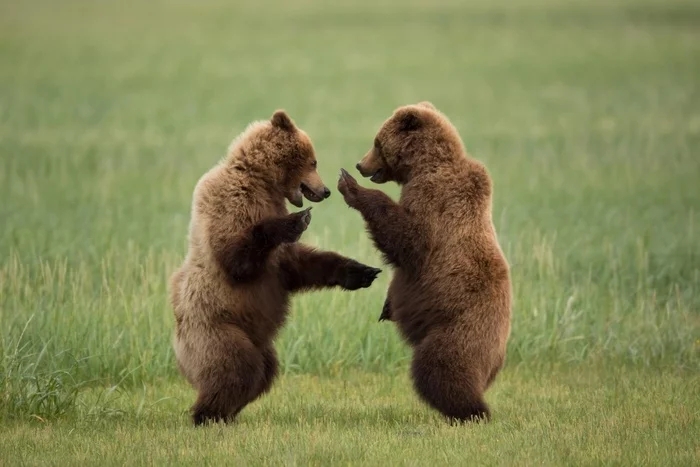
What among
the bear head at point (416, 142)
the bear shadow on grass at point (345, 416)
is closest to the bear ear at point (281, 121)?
the bear head at point (416, 142)

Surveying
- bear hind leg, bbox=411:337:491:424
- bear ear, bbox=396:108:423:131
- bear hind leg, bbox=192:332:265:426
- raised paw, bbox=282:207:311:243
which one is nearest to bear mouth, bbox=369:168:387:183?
bear ear, bbox=396:108:423:131

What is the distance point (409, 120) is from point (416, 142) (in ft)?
0.52

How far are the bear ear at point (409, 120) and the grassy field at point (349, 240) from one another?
1.92 m

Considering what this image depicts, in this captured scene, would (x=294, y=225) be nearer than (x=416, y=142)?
Yes

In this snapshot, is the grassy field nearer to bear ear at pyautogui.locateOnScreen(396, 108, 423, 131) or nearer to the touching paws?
the touching paws

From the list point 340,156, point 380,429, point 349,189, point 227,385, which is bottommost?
point 340,156

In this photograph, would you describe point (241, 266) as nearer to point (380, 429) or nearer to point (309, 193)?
point (309, 193)

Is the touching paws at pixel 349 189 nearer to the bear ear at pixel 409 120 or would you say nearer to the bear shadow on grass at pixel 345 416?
the bear ear at pixel 409 120

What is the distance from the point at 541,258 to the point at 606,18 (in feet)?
148

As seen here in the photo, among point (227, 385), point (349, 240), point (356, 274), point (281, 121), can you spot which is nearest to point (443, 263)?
point (356, 274)

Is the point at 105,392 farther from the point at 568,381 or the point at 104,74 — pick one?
the point at 104,74

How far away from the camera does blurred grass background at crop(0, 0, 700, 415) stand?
30.6ft

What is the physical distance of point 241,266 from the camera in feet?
22.8

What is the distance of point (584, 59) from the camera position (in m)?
38.2
